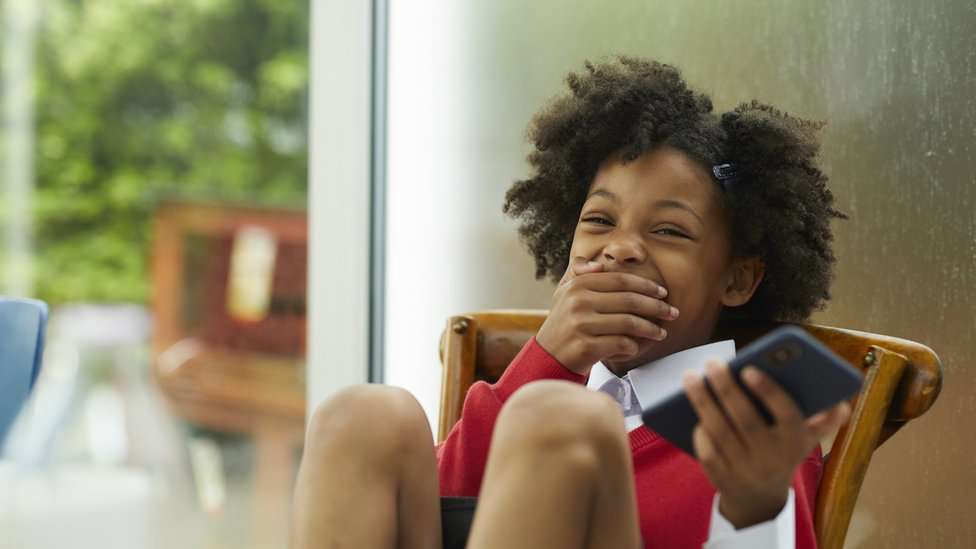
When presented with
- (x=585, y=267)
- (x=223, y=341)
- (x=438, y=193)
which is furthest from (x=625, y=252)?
(x=223, y=341)

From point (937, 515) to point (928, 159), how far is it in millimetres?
517

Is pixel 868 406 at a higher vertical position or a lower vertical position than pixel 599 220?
lower

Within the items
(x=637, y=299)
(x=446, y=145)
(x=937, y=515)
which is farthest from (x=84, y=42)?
(x=937, y=515)

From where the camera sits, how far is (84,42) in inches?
123

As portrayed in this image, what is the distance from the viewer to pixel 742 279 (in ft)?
4.07

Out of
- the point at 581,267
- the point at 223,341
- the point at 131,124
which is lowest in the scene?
the point at 223,341

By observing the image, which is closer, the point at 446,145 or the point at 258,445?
the point at 446,145

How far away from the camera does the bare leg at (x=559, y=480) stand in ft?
2.65

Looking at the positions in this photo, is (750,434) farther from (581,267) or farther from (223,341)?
(223,341)

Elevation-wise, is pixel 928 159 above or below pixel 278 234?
above

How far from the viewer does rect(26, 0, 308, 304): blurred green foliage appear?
9.91 ft

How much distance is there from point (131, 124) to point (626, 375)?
2.32 metres

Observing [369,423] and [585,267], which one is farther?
[585,267]

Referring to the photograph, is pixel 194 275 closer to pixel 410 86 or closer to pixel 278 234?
pixel 278 234
